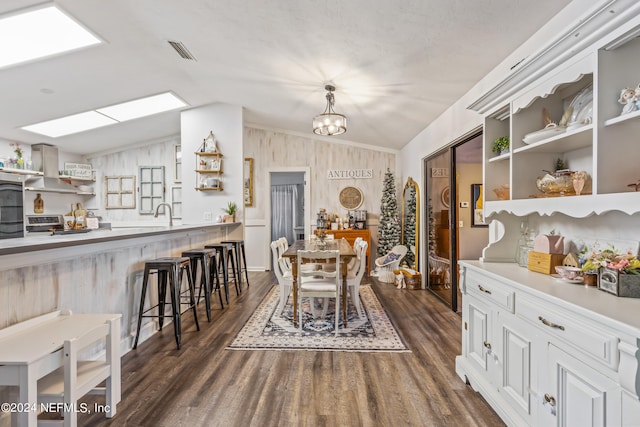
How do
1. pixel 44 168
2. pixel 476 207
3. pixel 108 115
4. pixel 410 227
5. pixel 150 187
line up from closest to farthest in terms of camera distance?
pixel 476 207 < pixel 108 115 < pixel 44 168 < pixel 410 227 < pixel 150 187

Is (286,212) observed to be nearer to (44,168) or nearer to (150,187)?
(150,187)

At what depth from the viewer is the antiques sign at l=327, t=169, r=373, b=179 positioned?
660 cm

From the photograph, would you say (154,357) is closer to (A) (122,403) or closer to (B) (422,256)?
(A) (122,403)

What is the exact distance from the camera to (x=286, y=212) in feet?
27.7

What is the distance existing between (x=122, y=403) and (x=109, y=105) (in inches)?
175

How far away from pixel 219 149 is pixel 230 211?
116cm

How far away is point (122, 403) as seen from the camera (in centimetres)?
203

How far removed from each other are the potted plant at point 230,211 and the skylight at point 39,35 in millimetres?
2941

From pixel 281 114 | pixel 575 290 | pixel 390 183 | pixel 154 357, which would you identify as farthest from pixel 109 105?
pixel 575 290

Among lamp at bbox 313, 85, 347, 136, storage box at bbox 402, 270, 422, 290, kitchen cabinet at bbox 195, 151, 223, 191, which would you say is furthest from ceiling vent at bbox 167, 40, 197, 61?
storage box at bbox 402, 270, 422, 290

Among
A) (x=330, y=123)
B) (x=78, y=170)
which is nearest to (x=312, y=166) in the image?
(x=330, y=123)

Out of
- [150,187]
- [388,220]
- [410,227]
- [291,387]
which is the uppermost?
[150,187]

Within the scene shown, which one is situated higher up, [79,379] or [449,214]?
[449,214]

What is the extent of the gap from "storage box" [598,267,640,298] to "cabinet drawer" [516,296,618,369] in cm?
28
